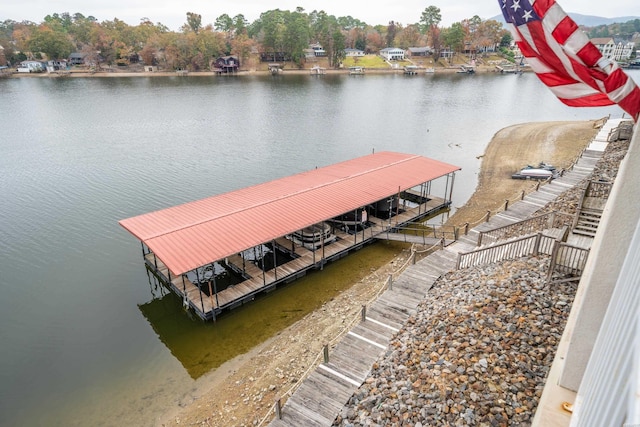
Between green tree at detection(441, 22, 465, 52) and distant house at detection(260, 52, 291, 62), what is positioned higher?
green tree at detection(441, 22, 465, 52)

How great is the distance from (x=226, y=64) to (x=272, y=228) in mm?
119410

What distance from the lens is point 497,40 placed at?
151 metres

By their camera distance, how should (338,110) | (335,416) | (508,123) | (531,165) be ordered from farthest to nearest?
1. (338,110)
2. (508,123)
3. (531,165)
4. (335,416)

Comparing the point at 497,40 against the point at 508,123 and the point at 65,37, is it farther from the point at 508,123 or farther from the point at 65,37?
the point at 65,37

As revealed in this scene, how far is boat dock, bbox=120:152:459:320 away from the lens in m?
19.8

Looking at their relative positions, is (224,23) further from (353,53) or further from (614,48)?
(614,48)

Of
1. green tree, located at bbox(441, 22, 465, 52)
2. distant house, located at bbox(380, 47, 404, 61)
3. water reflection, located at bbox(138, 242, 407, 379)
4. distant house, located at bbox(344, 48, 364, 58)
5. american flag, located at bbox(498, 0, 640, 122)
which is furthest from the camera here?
distant house, located at bbox(344, 48, 364, 58)

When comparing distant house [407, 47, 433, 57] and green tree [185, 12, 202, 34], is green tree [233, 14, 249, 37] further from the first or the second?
distant house [407, 47, 433, 57]

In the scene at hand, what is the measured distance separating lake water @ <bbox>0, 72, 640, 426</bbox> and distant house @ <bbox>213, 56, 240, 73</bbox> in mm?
35430

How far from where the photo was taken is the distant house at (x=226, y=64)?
126000 millimetres

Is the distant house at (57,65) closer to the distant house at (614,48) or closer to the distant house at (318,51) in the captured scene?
the distant house at (318,51)

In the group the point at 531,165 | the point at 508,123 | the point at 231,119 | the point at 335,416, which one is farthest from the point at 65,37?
the point at 335,416

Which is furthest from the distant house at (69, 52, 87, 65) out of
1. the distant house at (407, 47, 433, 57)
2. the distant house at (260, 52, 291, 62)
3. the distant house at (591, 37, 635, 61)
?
the distant house at (591, 37, 635, 61)

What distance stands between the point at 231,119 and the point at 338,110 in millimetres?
20098
